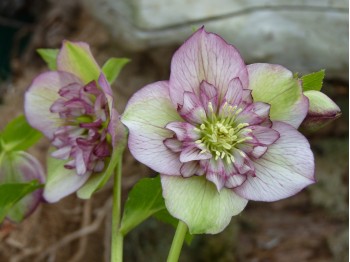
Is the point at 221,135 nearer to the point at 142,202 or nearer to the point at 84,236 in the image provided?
the point at 142,202

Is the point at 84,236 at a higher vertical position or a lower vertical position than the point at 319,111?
lower

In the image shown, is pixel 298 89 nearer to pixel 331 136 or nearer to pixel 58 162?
pixel 58 162

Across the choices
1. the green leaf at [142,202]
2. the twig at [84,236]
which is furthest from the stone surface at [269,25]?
the green leaf at [142,202]

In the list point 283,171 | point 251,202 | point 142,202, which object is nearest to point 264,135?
point 283,171

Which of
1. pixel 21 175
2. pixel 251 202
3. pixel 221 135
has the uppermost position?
pixel 221 135

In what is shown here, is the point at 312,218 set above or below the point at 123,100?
below

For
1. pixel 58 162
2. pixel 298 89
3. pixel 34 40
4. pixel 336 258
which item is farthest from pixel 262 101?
pixel 34 40

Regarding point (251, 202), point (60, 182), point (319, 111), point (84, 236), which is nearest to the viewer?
point (319, 111)
